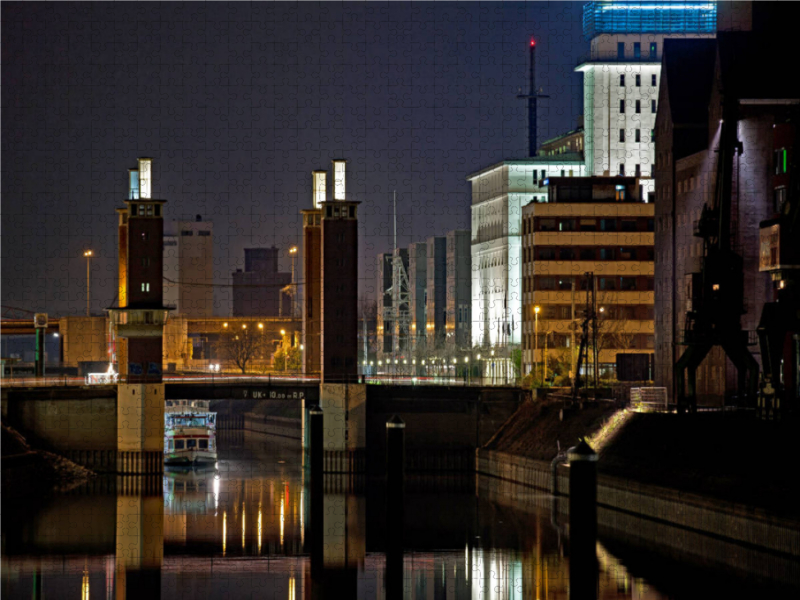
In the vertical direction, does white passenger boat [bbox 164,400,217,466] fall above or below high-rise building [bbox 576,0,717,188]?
below

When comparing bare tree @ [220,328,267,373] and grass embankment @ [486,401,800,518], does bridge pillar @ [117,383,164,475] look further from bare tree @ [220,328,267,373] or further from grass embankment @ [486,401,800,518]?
bare tree @ [220,328,267,373]

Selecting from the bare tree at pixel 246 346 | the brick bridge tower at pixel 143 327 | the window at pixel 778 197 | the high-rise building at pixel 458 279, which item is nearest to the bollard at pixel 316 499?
the brick bridge tower at pixel 143 327

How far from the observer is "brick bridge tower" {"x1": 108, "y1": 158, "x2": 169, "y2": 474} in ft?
286

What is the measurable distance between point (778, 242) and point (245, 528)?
83.2 ft

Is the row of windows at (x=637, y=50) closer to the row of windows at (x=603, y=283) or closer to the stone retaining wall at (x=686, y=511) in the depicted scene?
the row of windows at (x=603, y=283)

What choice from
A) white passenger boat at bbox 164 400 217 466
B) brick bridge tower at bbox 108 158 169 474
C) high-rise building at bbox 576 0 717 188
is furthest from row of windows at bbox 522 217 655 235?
brick bridge tower at bbox 108 158 169 474

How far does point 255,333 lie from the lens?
169750 mm

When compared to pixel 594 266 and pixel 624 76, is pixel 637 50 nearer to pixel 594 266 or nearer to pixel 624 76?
pixel 624 76

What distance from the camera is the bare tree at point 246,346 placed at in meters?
165

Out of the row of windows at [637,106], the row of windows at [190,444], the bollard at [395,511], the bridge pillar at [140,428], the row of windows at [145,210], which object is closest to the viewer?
the bollard at [395,511]

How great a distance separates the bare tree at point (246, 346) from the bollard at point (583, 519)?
127 metres

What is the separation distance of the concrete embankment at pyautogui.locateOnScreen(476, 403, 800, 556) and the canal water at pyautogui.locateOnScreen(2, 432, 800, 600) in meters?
1.22

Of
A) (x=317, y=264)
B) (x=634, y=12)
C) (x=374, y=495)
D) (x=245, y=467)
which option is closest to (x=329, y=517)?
(x=374, y=495)

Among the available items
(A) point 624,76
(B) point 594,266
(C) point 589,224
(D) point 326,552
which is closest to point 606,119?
(A) point 624,76
